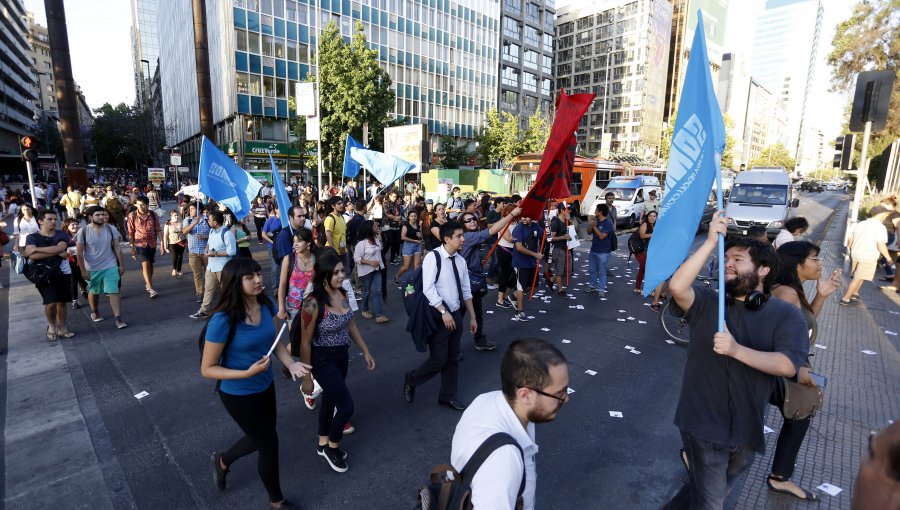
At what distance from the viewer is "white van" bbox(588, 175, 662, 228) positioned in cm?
1955

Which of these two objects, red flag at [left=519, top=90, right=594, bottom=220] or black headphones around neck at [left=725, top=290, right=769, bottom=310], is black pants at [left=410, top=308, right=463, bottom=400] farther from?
black headphones around neck at [left=725, top=290, right=769, bottom=310]

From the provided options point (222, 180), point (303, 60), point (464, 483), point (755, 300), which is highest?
point (303, 60)

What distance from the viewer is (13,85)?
2584 inches

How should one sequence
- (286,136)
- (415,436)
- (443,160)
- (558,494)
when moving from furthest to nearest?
(443,160)
(286,136)
(415,436)
(558,494)

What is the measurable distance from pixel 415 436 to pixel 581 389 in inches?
78.9

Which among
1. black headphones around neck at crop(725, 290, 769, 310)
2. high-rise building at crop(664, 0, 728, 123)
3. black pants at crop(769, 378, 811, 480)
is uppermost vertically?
high-rise building at crop(664, 0, 728, 123)

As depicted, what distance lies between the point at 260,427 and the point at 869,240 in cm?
985

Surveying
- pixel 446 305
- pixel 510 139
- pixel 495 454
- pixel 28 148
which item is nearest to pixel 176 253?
pixel 28 148

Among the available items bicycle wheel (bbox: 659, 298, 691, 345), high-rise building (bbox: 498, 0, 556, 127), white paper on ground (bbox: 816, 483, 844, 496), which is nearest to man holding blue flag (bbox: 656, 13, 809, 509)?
white paper on ground (bbox: 816, 483, 844, 496)

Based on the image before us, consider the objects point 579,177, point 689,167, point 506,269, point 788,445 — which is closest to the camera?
point 689,167

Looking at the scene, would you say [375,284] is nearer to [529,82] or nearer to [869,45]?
[869,45]

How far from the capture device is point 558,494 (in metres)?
3.41

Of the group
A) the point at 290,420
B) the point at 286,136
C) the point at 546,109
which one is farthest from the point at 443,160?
the point at 290,420

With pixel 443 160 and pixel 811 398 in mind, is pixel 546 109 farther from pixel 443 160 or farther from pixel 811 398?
pixel 811 398
